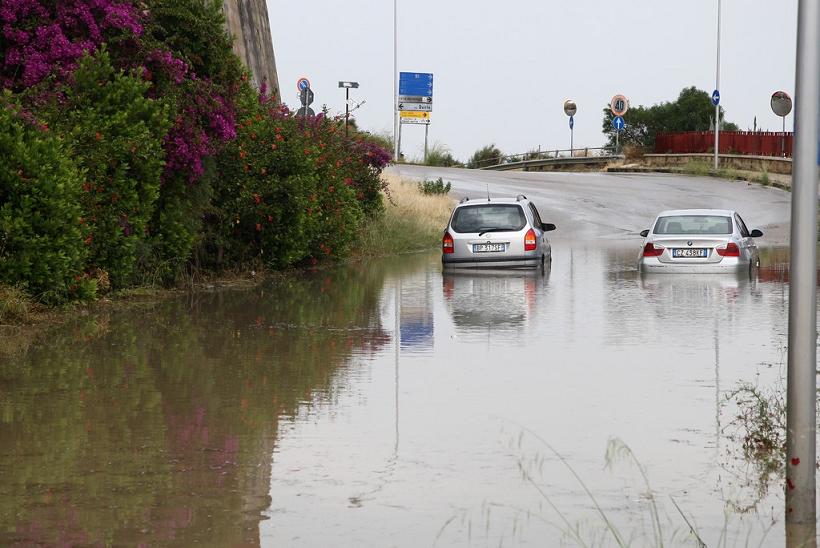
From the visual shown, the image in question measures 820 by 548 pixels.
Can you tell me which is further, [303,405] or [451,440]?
[303,405]

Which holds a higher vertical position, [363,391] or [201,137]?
[201,137]

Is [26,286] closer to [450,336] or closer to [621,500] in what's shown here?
[450,336]

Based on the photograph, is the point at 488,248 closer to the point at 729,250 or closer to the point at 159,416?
the point at 729,250

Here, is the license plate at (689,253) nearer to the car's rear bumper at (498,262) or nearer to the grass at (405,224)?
the car's rear bumper at (498,262)

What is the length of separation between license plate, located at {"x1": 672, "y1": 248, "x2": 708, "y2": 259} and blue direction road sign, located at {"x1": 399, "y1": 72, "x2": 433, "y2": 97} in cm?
7058

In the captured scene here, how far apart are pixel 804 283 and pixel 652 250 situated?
57.0 feet

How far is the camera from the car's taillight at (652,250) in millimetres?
23859

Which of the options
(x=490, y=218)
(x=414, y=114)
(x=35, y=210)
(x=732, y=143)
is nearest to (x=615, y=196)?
(x=732, y=143)

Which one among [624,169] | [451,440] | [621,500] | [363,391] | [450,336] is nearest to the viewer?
[621,500]

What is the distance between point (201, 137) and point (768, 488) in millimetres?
12999

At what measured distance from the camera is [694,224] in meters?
25.2

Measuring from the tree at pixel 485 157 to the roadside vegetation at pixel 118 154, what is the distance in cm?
6786

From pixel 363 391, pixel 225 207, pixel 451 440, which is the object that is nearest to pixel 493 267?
pixel 225 207

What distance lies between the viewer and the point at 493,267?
2594cm
